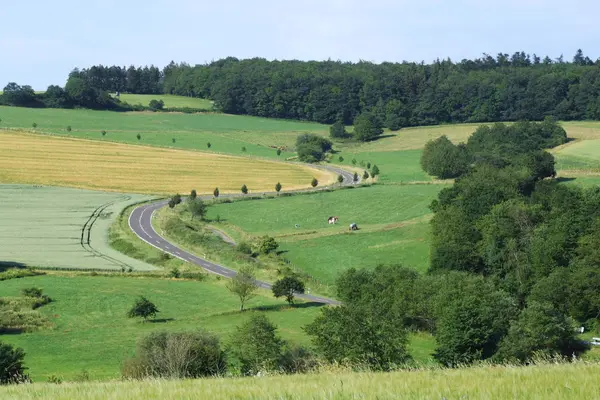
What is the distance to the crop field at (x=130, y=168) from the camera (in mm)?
121000

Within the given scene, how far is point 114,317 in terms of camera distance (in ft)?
188

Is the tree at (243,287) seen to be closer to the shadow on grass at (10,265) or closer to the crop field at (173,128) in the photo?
the shadow on grass at (10,265)

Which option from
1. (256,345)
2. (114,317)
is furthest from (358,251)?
(256,345)

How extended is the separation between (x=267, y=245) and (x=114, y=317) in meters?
26.1

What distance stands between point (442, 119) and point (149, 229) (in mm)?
117231

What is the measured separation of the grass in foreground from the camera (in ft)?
48.6

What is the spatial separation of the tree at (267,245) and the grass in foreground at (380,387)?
2471 inches

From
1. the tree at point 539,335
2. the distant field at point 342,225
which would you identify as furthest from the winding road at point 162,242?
the tree at point 539,335

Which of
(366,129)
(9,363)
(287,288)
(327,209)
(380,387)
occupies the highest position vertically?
(380,387)

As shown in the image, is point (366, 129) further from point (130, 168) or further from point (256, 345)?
point (256, 345)

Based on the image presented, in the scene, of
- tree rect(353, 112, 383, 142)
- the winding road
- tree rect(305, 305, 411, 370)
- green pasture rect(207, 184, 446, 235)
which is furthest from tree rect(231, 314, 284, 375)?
tree rect(353, 112, 383, 142)

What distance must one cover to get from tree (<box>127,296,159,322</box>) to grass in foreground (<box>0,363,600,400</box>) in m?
38.6

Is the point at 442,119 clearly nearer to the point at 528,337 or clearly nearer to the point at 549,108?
the point at 549,108

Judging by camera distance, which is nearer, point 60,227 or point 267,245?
point 267,245
